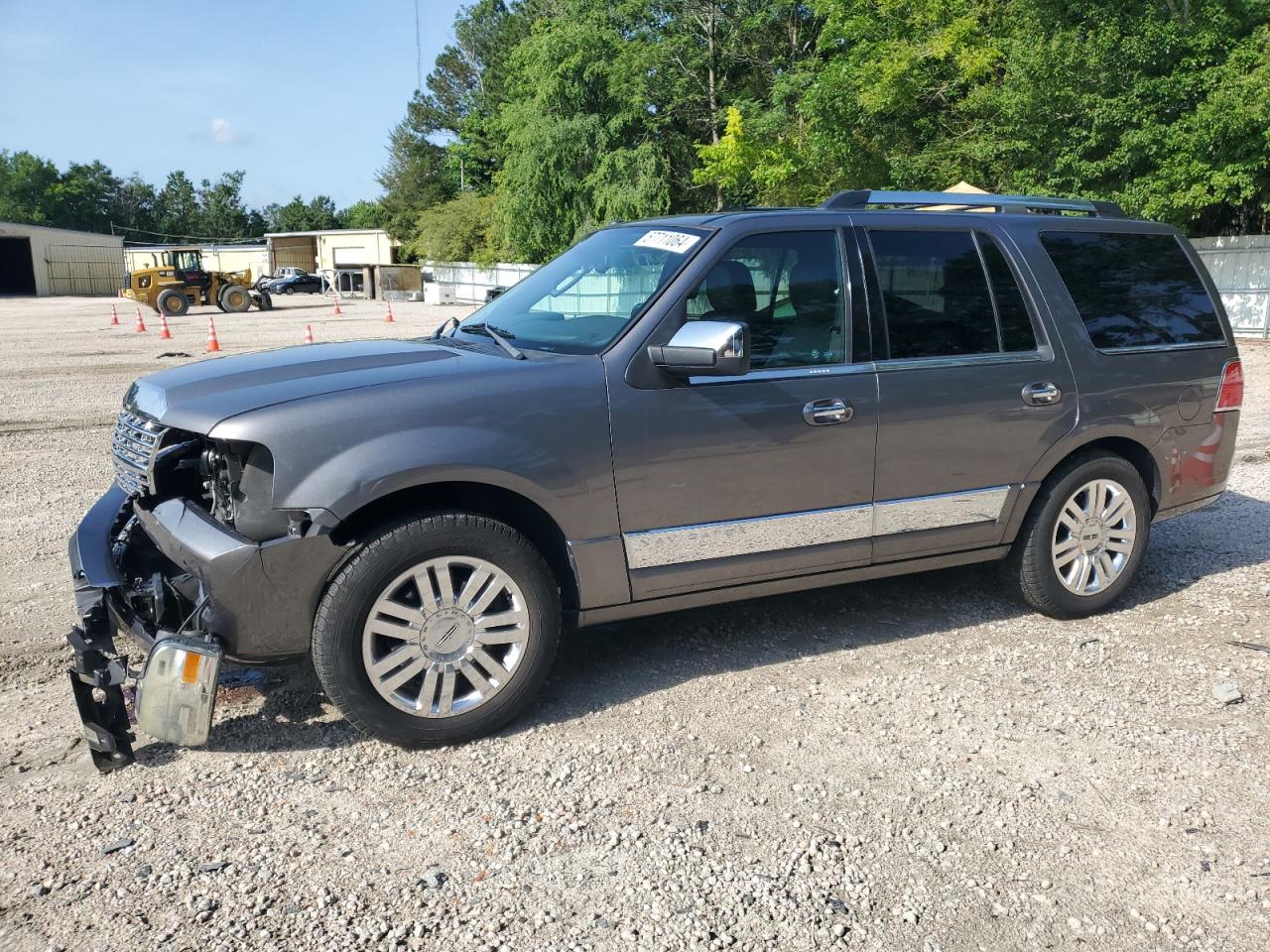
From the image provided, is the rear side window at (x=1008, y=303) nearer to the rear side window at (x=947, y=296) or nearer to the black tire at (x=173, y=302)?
the rear side window at (x=947, y=296)

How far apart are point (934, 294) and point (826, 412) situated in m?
0.88

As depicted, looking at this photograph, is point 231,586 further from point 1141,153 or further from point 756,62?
point 756,62

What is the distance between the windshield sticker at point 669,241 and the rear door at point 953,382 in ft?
2.60

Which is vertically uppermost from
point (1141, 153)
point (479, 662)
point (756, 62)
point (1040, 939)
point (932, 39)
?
point (756, 62)

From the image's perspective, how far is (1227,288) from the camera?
23.2 metres

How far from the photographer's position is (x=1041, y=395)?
15.3ft

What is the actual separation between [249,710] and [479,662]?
1.01 metres

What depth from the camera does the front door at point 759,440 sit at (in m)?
3.87

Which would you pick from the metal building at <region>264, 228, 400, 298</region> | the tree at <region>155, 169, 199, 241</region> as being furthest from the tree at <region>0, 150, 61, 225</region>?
the metal building at <region>264, 228, 400, 298</region>

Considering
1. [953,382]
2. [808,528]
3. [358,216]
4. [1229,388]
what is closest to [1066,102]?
[1229,388]

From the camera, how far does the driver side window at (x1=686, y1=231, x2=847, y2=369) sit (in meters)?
4.07

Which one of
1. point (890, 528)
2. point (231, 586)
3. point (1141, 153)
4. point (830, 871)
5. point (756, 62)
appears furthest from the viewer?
point (756, 62)

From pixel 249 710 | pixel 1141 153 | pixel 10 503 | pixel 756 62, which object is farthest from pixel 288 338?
pixel 756 62

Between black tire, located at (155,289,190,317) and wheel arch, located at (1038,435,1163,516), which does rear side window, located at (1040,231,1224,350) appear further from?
black tire, located at (155,289,190,317)
